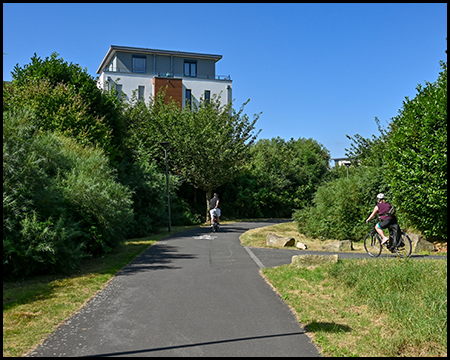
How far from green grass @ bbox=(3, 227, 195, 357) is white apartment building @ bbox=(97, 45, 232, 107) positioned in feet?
136

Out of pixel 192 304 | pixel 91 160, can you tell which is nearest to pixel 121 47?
Answer: pixel 91 160

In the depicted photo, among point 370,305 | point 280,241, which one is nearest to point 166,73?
point 280,241

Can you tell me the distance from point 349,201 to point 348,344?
13.9 m

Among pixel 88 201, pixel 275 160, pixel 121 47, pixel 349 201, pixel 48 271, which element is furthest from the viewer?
pixel 121 47

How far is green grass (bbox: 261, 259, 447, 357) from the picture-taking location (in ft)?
17.7

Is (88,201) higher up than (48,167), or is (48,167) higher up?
(48,167)

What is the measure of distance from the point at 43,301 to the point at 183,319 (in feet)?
9.03

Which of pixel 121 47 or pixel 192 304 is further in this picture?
pixel 121 47

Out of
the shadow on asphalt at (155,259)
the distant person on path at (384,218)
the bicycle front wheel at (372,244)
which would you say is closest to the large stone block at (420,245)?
the bicycle front wheel at (372,244)

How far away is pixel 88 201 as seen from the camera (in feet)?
40.6

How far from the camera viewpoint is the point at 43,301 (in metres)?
7.73

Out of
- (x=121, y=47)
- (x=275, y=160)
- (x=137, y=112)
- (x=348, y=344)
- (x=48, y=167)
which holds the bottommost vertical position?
(x=348, y=344)

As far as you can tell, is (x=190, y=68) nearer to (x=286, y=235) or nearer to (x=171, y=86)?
(x=171, y=86)

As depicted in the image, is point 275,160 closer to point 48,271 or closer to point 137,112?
point 137,112
